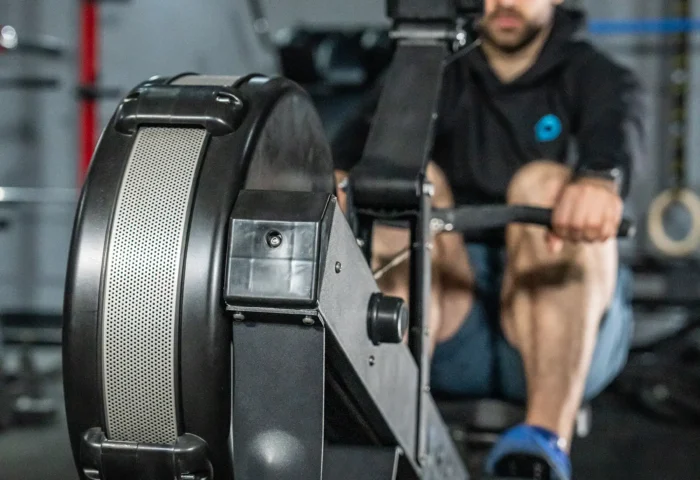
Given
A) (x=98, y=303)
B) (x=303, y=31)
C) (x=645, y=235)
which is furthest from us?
(x=645, y=235)

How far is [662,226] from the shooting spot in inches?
117

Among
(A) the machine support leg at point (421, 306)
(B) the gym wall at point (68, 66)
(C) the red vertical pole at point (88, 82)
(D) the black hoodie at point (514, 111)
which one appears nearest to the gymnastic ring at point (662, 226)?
(B) the gym wall at point (68, 66)

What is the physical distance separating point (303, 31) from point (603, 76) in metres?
1.30

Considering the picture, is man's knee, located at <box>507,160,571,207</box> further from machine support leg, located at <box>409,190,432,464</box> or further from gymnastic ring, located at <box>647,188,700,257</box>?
gymnastic ring, located at <box>647,188,700,257</box>

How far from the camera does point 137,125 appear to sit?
0.81m

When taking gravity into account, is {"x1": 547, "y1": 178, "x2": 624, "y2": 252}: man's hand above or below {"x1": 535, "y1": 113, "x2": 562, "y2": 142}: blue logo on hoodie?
below

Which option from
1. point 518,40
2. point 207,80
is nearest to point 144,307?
point 207,80

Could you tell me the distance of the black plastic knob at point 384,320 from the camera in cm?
82

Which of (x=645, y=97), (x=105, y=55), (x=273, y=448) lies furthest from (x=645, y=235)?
(x=273, y=448)

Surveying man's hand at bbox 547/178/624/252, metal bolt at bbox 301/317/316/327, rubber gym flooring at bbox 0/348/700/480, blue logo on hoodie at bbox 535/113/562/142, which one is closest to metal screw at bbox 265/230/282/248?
metal bolt at bbox 301/317/316/327

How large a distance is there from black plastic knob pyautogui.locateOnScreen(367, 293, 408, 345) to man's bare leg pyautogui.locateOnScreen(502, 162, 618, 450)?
1.82ft

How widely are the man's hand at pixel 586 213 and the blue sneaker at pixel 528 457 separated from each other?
0.96 feet

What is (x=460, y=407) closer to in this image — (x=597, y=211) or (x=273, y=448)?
(x=597, y=211)

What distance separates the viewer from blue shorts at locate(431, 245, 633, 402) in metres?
1.42
